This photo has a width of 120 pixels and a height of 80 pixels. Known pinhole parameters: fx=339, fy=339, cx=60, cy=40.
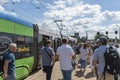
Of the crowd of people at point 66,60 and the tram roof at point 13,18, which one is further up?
the tram roof at point 13,18

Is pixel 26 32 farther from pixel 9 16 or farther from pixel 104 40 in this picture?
pixel 104 40

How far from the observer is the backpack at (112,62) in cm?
854

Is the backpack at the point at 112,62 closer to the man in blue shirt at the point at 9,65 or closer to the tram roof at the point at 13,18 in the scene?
the man in blue shirt at the point at 9,65

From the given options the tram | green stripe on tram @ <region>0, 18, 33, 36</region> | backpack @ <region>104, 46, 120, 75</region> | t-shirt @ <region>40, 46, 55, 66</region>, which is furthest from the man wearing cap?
green stripe on tram @ <region>0, 18, 33, 36</region>

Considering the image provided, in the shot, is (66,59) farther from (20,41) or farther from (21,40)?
(21,40)

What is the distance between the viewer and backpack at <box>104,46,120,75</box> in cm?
854

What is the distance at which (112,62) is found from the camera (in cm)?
855

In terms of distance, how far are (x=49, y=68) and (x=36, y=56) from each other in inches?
279

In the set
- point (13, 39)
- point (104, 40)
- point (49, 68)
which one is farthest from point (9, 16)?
point (104, 40)

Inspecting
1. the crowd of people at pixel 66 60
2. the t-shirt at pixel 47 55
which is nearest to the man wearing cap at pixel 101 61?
the crowd of people at pixel 66 60

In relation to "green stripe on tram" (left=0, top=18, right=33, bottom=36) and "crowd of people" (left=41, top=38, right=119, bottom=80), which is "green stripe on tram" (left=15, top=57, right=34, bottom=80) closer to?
"green stripe on tram" (left=0, top=18, right=33, bottom=36)

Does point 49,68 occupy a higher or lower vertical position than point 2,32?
lower

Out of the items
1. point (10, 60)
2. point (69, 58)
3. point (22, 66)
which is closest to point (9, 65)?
point (10, 60)

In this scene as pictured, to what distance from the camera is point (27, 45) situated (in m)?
17.0
